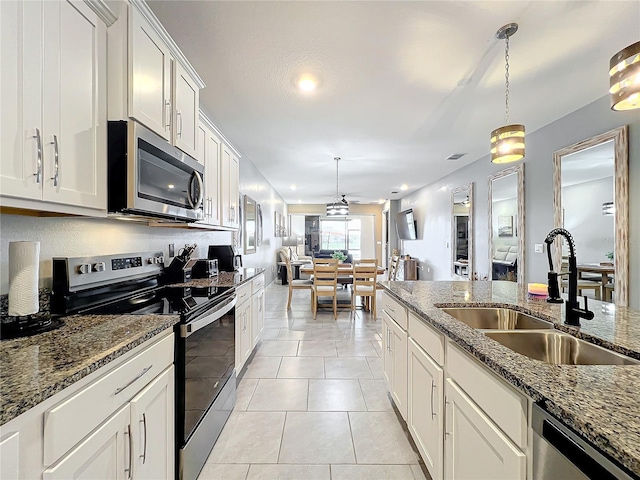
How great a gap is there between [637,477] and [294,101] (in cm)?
304

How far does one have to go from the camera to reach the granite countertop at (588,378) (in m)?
0.60

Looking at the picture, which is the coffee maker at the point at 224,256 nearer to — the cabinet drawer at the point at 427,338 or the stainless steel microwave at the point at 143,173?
the stainless steel microwave at the point at 143,173

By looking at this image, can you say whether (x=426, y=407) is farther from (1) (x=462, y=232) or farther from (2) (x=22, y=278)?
(1) (x=462, y=232)

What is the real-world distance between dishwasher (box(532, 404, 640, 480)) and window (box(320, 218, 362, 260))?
442 inches

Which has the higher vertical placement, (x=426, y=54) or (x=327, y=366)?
(x=426, y=54)

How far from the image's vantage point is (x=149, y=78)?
157 cm

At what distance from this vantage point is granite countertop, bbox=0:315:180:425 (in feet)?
2.35

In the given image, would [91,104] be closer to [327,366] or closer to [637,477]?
[637,477]

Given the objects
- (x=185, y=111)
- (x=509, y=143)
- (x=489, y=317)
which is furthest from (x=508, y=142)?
(x=185, y=111)

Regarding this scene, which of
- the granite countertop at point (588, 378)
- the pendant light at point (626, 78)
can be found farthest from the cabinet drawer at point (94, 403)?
the pendant light at point (626, 78)

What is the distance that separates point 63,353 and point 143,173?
0.87 meters

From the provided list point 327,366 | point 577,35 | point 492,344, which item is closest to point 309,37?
point 577,35

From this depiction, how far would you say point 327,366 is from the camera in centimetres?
296

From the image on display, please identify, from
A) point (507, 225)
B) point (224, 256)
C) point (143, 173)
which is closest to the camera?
point (143, 173)
